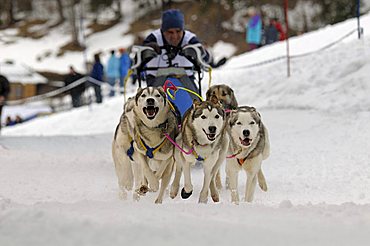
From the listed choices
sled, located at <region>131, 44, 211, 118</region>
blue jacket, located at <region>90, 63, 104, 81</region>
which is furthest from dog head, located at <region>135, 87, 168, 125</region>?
blue jacket, located at <region>90, 63, 104, 81</region>

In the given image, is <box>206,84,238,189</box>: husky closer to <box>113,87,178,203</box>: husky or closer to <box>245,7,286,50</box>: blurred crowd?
<box>113,87,178,203</box>: husky

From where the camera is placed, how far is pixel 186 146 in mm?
4316

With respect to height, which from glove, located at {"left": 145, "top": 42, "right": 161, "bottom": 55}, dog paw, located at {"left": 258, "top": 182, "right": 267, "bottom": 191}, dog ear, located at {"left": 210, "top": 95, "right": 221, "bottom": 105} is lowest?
dog paw, located at {"left": 258, "top": 182, "right": 267, "bottom": 191}

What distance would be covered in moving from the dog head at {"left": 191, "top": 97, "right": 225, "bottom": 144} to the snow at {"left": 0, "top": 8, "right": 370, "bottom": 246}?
1.58 ft

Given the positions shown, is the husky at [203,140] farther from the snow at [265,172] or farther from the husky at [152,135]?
the snow at [265,172]

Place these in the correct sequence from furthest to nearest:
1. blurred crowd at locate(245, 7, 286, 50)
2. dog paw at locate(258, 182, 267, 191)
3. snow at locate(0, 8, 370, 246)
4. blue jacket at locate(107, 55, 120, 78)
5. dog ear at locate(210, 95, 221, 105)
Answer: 1. blurred crowd at locate(245, 7, 286, 50)
2. blue jacket at locate(107, 55, 120, 78)
3. dog paw at locate(258, 182, 267, 191)
4. dog ear at locate(210, 95, 221, 105)
5. snow at locate(0, 8, 370, 246)

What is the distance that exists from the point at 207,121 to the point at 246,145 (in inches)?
14.4

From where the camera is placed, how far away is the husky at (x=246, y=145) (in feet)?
14.3

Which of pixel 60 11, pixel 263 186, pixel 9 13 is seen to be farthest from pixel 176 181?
pixel 9 13

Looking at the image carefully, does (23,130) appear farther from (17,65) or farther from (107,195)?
(17,65)

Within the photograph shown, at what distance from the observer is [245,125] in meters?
4.37

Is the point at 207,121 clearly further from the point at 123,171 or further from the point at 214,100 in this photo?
the point at 123,171

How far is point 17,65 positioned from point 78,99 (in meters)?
14.4

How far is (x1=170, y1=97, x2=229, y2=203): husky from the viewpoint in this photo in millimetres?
4184
